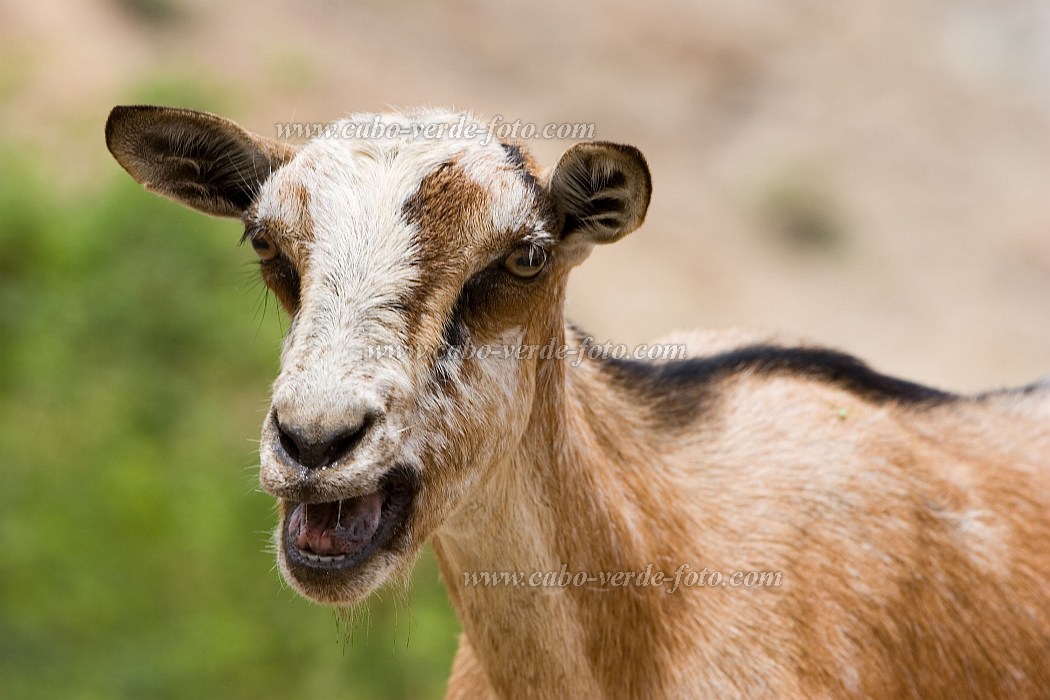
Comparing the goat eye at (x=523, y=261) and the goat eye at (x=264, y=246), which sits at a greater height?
the goat eye at (x=264, y=246)

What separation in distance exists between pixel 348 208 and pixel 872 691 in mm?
2828

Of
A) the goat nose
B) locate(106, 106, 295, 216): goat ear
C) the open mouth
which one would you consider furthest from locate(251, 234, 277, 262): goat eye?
the open mouth

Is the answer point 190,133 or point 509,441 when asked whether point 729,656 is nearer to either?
point 509,441

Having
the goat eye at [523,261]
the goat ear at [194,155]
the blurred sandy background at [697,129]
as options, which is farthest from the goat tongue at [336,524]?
the blurred sandy background at [697,129]

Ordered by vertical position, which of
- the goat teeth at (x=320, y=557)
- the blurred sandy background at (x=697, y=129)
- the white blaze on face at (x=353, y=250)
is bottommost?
the goat teeth at (x=320, y=557)

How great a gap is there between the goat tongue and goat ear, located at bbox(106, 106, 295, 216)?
1.33 m

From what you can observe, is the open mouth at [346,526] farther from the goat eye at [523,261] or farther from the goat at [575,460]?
the goat eye at [523,261]

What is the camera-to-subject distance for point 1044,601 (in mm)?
5324

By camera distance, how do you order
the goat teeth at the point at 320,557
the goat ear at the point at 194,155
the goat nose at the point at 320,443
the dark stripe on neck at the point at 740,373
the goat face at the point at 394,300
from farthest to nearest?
1. the dark stripe on neck at the point at 740,373
2. the goat ear at the point at 194,155
3. the goat teeth at the point at 320,557
4. the goat face at the point at 394,300
5. the goat nose at the point at 320,443

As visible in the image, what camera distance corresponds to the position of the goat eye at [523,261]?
4.05 m

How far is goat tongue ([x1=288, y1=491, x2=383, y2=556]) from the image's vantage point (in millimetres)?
3789

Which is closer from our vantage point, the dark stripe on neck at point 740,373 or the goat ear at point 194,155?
the goat ear at point 194,155

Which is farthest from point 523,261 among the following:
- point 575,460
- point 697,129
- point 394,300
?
point 697,129

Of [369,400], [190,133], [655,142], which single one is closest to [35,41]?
[655,142]
